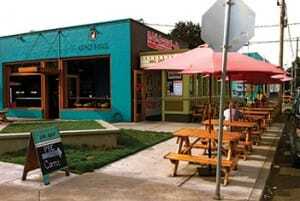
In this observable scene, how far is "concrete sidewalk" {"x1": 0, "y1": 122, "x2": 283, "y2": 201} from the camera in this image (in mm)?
6605

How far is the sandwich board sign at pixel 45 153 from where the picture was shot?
7.30m

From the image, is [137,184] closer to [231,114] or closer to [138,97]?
[231,114]

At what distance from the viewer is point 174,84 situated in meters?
19.0

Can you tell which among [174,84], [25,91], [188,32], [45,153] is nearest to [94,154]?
[45,153]

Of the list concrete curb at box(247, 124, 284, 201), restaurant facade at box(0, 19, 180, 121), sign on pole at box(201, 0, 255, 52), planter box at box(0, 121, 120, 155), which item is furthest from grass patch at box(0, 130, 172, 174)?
restaurant facade at box(0, 19, 180, 121)

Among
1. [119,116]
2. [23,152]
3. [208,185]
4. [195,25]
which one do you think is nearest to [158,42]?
[119,116]

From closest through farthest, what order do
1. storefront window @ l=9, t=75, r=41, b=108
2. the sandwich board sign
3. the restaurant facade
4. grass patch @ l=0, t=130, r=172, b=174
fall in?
the sandwich board sign
grass patch @ l=0, t=130, r=172, b=174
the restaurant facade
storefront window @ l=9, t=75, r=41, b=108

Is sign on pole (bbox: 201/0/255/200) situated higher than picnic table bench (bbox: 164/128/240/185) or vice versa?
sign on pole (bbox: 201/0/255/200)

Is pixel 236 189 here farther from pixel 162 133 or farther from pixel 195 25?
pixel 195 25

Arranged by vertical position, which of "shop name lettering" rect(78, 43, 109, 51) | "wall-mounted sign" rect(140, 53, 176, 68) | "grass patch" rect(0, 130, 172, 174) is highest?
"shop name lettering" rect(78, 43, 109, 51)

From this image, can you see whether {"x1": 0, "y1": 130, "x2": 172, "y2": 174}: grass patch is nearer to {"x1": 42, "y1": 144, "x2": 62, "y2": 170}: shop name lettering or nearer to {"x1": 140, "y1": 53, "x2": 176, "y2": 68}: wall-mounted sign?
{"x1": 42, "y1": 144, "x2": 62, "y2": 170}: shop name lettering

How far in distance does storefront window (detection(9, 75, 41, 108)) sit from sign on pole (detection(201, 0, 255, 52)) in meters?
16.1

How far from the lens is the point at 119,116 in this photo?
18.4 m

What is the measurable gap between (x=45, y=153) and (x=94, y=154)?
2392mm
